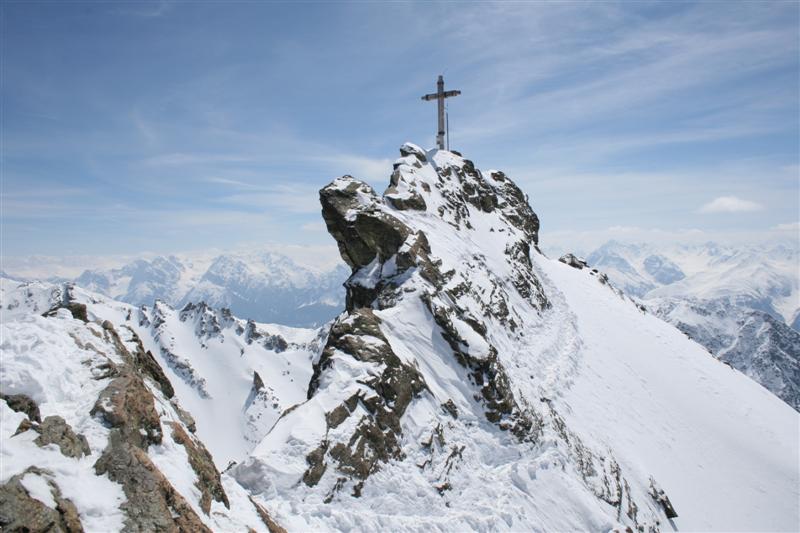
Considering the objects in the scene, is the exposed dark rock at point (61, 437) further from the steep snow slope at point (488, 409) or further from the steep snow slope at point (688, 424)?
the steep snow slope at point (688, 424)

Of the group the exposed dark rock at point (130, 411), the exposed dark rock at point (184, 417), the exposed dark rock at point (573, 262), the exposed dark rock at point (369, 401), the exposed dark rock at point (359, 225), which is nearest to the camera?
the exposed dark rock at point (130, 411)

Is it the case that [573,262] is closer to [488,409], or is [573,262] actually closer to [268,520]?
[488,409]

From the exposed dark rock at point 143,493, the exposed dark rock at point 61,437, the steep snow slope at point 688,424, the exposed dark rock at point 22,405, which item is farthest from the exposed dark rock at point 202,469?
the steep snow slope at point 688,424

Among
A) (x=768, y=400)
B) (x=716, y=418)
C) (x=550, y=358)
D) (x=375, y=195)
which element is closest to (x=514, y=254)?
(x=550, y=358)

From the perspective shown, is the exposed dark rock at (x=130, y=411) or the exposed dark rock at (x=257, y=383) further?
the exposed dark rock at (x=257, y=383)

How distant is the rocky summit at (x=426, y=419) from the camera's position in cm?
972

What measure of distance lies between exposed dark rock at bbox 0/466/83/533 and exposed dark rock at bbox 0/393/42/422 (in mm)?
1920

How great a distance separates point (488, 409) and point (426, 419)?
428 cm

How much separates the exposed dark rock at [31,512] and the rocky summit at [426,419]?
1.2 inches

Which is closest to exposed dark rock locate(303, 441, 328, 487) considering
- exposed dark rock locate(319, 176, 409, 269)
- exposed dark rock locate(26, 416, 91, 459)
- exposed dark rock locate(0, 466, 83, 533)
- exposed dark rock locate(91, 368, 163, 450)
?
exposed dark rock locate(91, 368, 163, 450)

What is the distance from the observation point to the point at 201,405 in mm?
185375

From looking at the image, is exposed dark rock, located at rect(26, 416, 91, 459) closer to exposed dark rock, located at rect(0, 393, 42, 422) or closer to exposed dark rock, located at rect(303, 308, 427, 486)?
exposed dark rock, located at rect(0, 393, 42, 422)

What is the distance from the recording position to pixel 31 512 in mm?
7359

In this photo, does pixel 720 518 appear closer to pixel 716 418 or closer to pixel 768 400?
pixel 716 418
